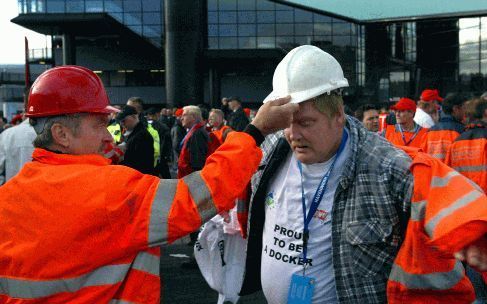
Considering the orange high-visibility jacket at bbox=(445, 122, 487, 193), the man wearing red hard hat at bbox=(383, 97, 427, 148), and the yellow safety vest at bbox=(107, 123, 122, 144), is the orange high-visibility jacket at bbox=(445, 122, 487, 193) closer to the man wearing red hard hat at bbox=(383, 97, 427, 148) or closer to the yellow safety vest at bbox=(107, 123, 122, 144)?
the man wearing red hard hat at bbox=(383, 97, 427, 148)

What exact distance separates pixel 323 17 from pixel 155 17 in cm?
1143

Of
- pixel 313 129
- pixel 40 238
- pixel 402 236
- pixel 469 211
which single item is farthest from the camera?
pixel 313 129

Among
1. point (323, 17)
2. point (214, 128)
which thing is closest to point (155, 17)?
point (323, 17)

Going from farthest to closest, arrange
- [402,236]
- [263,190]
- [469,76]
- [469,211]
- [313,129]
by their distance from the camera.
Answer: [469,76] → [263,190] → [313,129] → [402,236] → [469,211]

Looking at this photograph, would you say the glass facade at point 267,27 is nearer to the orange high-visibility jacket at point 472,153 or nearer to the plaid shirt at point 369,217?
the orange high-visibility jacket at point 472,153

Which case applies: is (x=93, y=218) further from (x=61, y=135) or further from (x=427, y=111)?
(x=427, y=111)

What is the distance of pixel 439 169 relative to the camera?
86.8 inches

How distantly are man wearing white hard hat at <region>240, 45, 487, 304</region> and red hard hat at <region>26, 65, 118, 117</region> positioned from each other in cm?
69

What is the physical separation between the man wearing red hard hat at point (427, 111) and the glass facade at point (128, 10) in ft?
108

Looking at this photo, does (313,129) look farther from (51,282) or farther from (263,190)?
(51,282)

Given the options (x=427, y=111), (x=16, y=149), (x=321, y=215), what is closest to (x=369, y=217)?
(x=321, y=215)

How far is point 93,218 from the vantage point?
2.11 metres

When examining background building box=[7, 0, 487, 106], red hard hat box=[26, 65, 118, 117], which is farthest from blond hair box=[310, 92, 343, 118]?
background building box=[7, 0, 487, 106]

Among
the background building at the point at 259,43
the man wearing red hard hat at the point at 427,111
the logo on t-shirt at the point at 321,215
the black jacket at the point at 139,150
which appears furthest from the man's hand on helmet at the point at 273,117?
the background building at the point at 259,43
